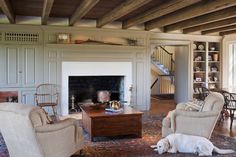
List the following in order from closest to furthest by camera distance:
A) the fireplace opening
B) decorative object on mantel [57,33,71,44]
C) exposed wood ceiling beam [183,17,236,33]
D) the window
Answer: exposed wood ceiling beam [183,17,236,33] < decorative object on mantel [57,33,71,44] < the fireplace opening < the window

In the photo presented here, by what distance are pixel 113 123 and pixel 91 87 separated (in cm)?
304

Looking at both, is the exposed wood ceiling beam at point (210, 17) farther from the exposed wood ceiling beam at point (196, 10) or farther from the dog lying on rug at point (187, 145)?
the dog lying on rug at point (187, 145)

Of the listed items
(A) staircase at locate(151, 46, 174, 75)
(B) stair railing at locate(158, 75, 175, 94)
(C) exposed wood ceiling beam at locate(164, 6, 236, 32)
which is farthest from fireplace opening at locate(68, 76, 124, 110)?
(B) stair railing at locate(158, 75, 175, 94)

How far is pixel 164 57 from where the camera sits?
12.0m

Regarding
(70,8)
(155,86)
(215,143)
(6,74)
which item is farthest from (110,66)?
(155,86)

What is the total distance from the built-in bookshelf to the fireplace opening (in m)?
2.79

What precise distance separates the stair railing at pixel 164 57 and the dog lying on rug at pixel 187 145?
7952 mm

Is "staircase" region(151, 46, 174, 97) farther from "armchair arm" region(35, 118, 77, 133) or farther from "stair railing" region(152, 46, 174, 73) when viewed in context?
"armchair arm" region(35, 118, 77, 133)

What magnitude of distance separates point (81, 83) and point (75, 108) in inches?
29.3

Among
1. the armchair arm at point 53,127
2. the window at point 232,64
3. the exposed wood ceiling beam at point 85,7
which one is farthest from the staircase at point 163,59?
the armchair arm at point 53,127

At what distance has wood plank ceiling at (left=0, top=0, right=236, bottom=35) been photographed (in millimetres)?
4824

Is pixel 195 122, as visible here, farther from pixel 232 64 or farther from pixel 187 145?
pixel 232 64

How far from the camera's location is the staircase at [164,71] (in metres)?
11.6

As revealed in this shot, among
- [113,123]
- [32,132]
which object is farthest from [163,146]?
[32,132]
